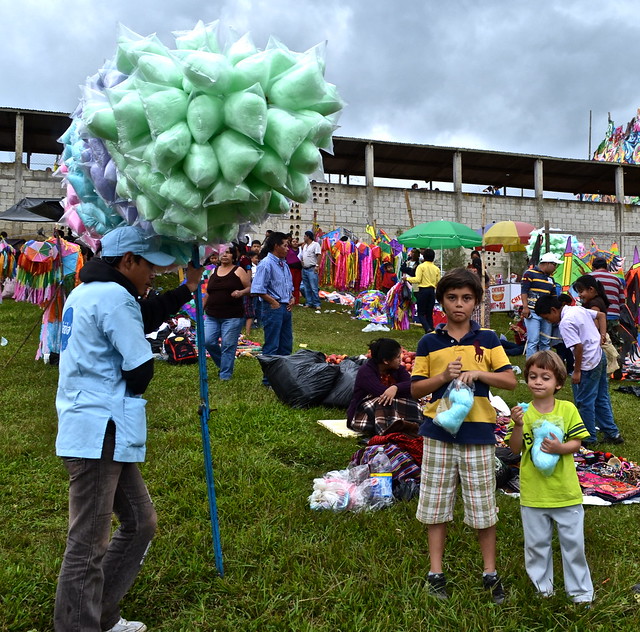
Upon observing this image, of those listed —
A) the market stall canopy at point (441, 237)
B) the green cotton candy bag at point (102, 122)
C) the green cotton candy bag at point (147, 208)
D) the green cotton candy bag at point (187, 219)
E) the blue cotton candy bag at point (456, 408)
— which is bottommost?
the blue cotton candy bag at point (456, 408)

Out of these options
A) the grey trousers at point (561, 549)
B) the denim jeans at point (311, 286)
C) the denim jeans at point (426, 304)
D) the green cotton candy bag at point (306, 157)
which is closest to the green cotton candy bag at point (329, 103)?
the green cotton candy bag at point (306, 157)

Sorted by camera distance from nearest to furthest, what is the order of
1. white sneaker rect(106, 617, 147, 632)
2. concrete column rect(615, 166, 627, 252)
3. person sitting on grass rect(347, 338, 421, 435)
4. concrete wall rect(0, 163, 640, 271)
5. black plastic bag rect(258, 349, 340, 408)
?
1. white sneaker rect(106, 617, 147, 632)
2. person sitting on grass rect(347, 338, 421, 435)
3. black plastic bag rect(258, 349, 340, 408)
4. concrete wall rect(0, 163, 640, 271)
5. concrete column rect(615, 166, 627, 252)

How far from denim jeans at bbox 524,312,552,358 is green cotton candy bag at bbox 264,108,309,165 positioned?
6672 millimetres

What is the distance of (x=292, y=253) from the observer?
45.8ft

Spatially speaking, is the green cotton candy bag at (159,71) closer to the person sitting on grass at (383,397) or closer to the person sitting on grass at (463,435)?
the person sitting on grass at (463,435)

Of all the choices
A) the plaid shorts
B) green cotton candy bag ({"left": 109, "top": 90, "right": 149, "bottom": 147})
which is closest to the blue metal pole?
green cotton candy bag ({"left": 109, "top": 90, "right": 149, "bottom": 147})

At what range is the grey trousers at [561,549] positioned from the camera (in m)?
2.78

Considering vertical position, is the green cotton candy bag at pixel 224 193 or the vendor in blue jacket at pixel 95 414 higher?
the green cotton candy bag at pixel 224 193

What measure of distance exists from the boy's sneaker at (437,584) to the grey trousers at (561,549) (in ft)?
1.36

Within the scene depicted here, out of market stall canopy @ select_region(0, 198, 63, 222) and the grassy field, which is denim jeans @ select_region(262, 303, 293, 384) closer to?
the grassy field

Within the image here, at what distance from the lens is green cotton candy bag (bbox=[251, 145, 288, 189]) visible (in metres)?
2.13

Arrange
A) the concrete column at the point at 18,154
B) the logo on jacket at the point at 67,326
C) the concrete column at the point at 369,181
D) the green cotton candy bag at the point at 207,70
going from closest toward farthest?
1. the green cotton candy bag at the point at 207,70
2. the logo on jacket at the point at 67,326
3. the concrete column at the point at 18,154
4. the concrete column at the point at 369,181

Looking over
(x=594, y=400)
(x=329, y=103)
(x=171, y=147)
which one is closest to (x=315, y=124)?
(x=329, y=103)

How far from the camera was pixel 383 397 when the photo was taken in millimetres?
5125
